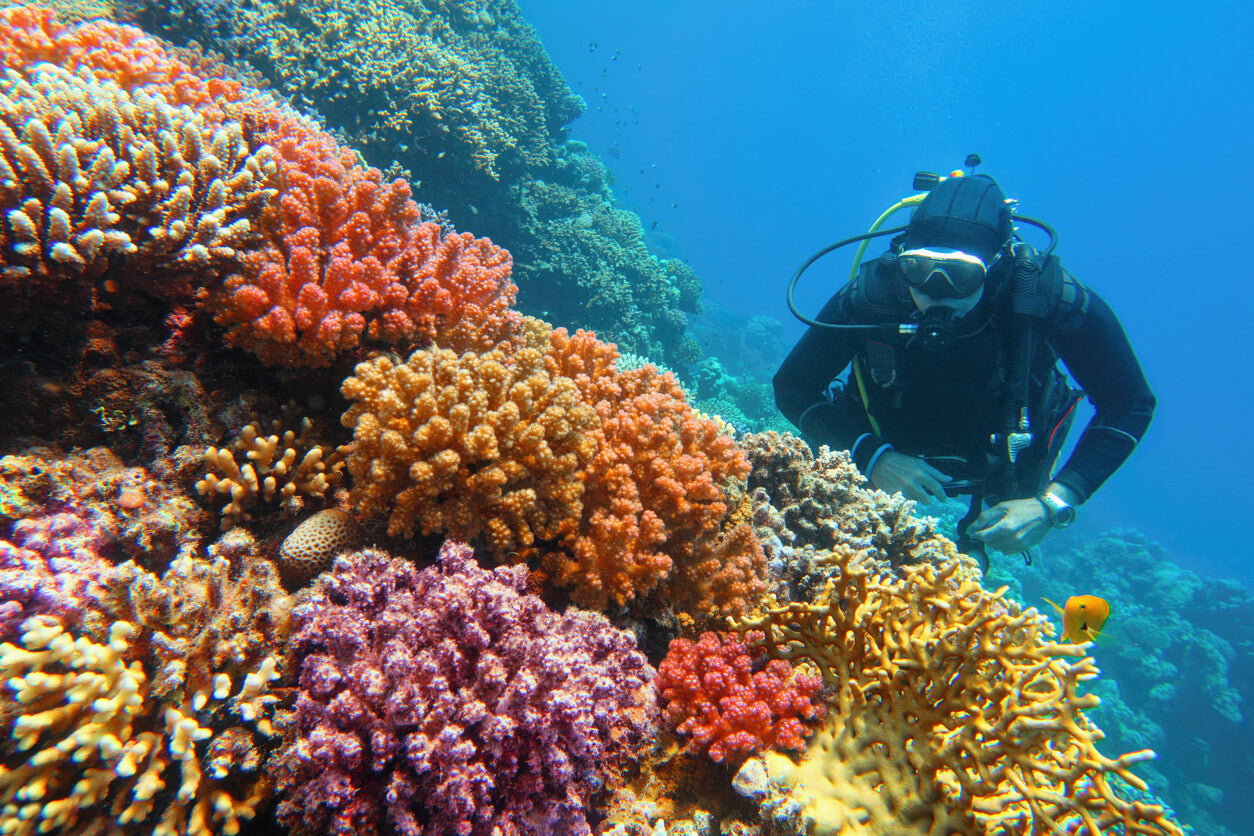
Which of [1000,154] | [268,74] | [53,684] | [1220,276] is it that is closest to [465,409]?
[53,684]

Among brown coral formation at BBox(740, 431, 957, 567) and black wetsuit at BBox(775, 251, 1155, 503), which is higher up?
black wetsuit at BBox(775, 251, 1155, 503)

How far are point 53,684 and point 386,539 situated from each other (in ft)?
3.43

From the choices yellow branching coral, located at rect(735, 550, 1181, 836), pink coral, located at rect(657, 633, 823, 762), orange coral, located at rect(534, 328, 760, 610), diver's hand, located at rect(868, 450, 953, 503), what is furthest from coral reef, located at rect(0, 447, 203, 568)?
diver's hand, located at rect(868, 450, 953, 503)

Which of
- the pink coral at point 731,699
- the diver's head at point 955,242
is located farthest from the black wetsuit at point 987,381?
the pink coral at point 731,699

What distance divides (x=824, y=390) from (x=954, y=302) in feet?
5.85

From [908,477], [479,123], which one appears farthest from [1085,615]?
[479,123]

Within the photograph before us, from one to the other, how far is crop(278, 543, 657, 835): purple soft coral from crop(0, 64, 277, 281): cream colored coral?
68.3 inches

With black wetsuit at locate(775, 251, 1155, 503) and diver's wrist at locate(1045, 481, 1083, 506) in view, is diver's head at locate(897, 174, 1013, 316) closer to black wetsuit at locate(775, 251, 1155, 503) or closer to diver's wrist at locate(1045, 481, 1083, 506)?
black wetsuit at locate(775, 251, 1155, 503)

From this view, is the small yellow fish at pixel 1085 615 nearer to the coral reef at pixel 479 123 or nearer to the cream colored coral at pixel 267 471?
the cream colored coral at pixel 267 471

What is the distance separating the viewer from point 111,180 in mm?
2207

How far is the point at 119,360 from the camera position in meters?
2.30

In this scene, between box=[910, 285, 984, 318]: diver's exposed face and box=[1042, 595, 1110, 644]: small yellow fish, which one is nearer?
box=[1042, 595, 1110, 644]: small yellow fish

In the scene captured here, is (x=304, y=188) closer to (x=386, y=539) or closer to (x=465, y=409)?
(x=465, y=409)

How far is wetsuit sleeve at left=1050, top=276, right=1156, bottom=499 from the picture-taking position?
489 centimetres
